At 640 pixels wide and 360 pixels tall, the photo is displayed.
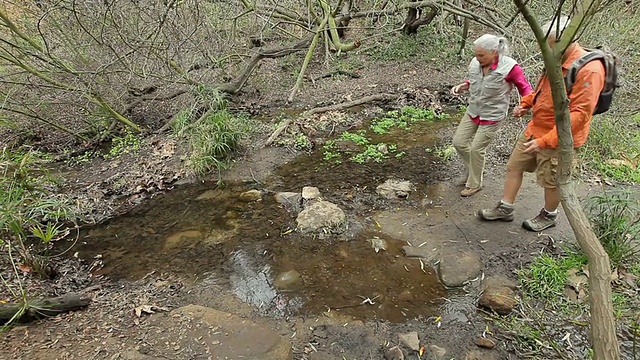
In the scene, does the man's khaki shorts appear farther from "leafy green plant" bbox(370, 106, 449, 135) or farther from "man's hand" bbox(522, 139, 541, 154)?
"leafy green plant" bbox(370, 106, 449, 135)

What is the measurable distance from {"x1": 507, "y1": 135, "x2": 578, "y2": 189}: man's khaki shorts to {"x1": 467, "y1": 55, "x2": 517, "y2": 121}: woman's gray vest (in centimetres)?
47

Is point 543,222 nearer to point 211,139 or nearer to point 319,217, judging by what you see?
point 319,217

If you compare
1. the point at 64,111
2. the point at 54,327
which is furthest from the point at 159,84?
the point at 54,327

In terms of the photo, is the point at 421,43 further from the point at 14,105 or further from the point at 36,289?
the point at 36,289

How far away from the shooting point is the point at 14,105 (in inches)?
241

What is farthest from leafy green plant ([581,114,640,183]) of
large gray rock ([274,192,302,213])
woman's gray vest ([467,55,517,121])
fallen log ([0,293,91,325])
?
fallen log ([0,293,91,325])

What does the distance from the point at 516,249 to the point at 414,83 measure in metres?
5.49

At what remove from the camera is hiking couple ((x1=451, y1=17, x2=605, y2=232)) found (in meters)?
2.77

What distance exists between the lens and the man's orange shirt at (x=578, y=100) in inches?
106

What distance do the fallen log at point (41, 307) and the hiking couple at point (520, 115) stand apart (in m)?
3.80

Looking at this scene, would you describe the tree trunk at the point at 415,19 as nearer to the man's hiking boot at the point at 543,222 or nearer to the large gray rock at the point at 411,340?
the man's hiking boot at the point at 543,222

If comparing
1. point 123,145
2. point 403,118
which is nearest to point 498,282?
point 403,118

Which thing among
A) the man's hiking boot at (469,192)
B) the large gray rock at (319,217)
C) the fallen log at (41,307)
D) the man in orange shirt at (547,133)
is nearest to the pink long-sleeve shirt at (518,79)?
the man in orange shirt at (547,133)

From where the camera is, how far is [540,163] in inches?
129
